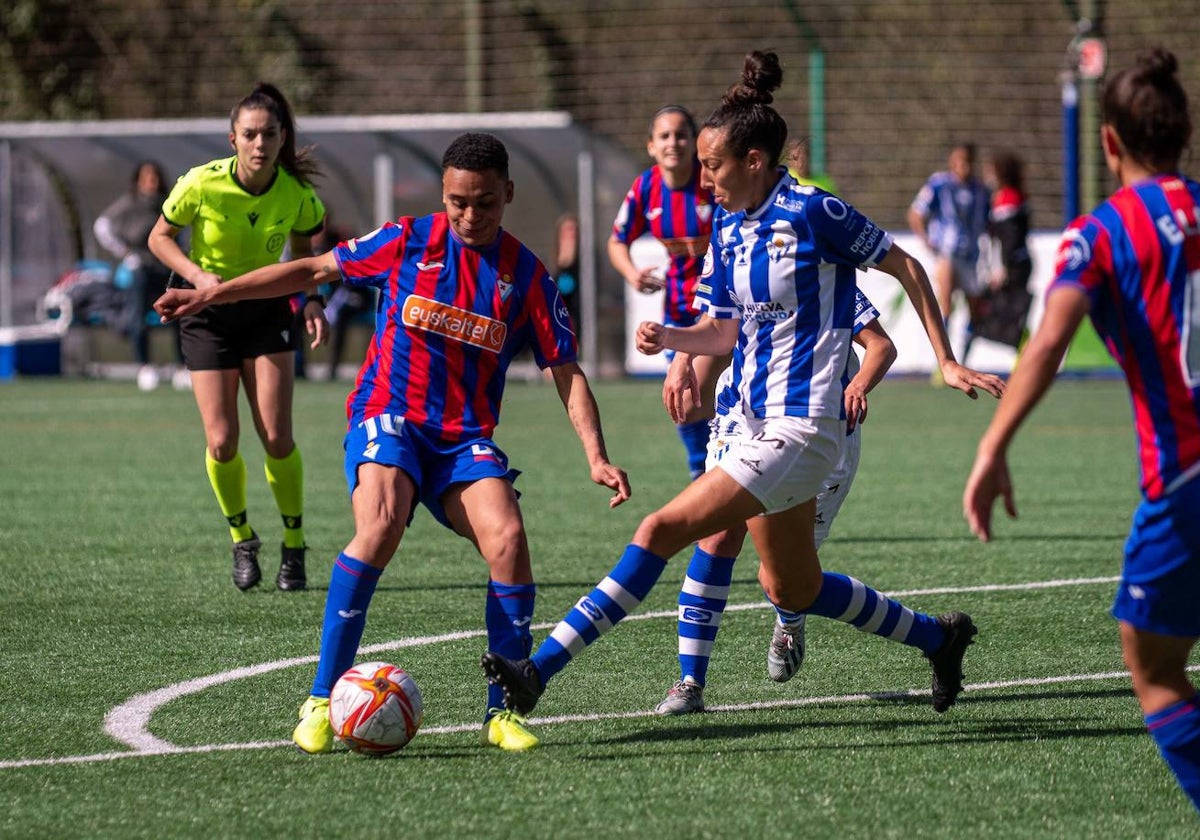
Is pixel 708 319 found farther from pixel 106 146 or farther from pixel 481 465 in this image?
pixel 106 146

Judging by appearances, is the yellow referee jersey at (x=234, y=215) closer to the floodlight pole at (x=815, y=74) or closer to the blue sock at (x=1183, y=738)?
the blue sock at (x=1183, y=738)

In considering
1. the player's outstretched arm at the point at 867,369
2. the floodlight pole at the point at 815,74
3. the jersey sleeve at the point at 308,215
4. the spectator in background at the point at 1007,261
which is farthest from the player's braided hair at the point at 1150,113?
the floodlight pole at the point at 815,74

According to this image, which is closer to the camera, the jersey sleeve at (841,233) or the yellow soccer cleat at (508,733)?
the yellow soccer cleat at (508,733)

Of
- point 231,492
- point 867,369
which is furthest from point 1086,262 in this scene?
point 231,492

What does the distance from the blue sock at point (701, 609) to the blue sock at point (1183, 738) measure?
1842mm

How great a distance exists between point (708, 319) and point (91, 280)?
58.0 ft

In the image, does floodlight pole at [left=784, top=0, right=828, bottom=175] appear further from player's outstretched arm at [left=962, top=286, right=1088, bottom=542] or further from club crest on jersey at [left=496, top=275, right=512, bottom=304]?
player's outstretched arm at [left=962, top=286, right=1088, bottom=542]

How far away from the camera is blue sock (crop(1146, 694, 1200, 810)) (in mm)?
3703

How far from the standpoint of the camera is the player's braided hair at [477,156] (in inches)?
195

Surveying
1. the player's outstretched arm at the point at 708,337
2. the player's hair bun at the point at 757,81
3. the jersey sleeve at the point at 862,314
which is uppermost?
the player's hair bun at the point at 757,81

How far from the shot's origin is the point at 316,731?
4793mm

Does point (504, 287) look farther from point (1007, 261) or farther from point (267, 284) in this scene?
point (1007, 261)

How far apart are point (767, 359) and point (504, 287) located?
2.47ft

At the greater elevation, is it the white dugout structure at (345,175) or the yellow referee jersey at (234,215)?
the white dugout structure at (345,175)
